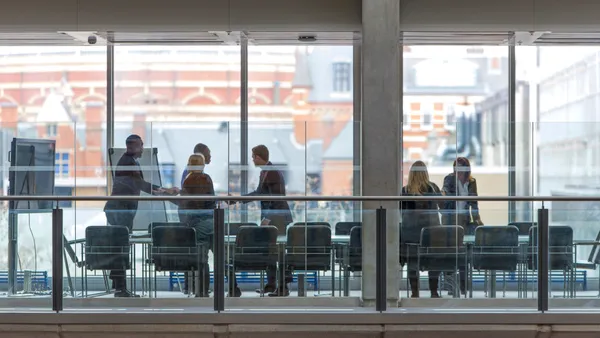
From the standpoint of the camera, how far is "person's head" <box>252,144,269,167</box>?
860 centimetres

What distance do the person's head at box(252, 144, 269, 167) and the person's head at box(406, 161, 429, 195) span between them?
4.59 ft

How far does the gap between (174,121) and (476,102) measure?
372 centimetres

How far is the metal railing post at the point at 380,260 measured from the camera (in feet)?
22.8

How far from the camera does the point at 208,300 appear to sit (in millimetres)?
6992

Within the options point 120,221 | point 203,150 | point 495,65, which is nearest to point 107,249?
point 120,221

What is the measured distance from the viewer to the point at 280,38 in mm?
10719

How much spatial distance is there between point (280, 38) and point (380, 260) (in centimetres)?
448

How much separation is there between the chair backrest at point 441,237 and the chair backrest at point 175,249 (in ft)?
5.72

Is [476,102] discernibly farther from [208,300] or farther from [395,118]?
[208,300]

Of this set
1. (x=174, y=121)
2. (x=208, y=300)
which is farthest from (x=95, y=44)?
(x=208, y=300)

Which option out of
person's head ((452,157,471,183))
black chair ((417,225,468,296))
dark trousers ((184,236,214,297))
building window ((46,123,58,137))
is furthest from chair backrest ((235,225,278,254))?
building window ((46,123,58,137))

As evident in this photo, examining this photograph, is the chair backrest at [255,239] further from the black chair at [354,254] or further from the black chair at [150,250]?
the black chair at [354,254]

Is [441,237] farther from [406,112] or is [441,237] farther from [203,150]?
[406,112]

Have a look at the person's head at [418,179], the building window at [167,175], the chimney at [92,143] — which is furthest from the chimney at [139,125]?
the person's head at [418,179]
